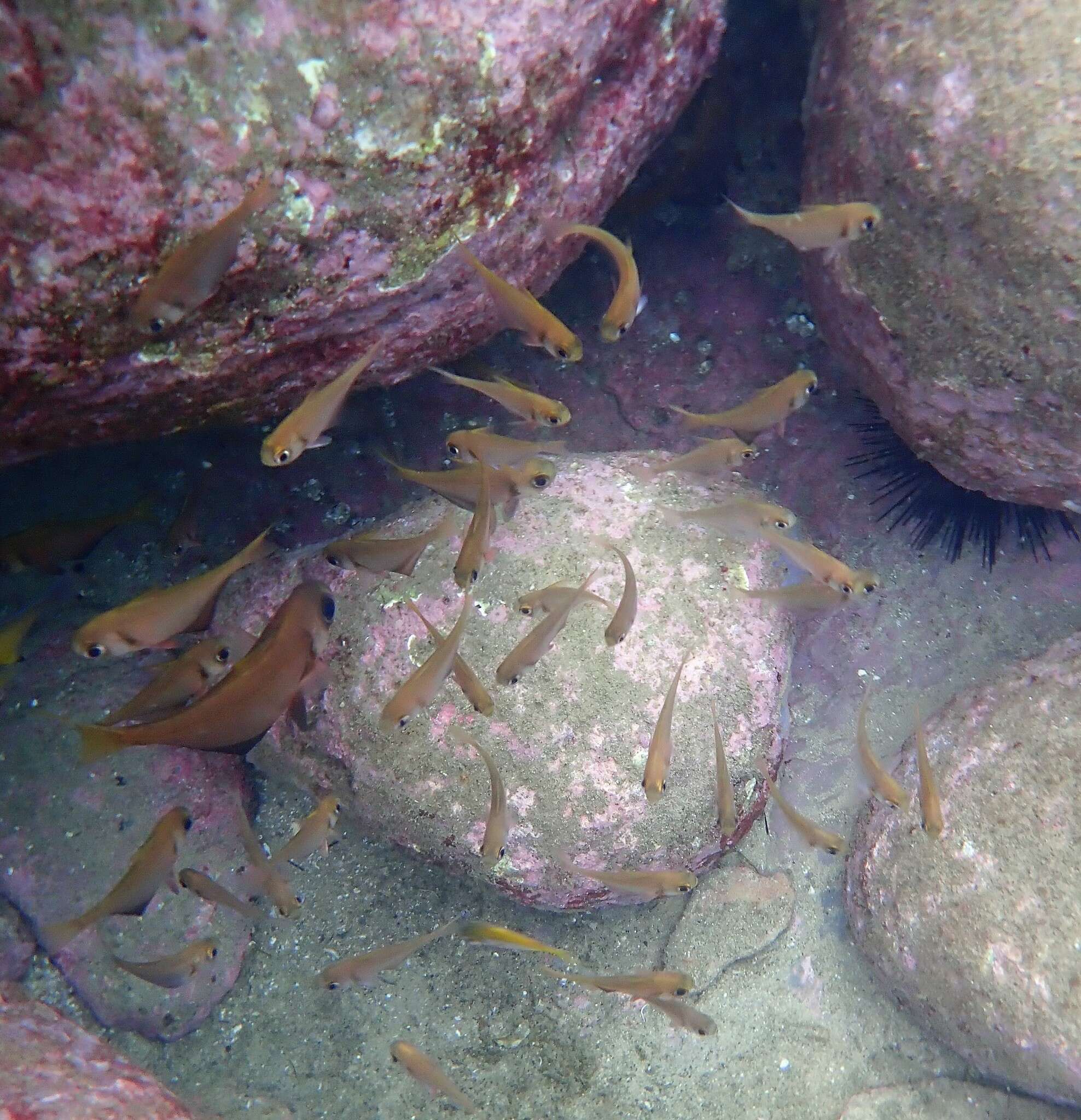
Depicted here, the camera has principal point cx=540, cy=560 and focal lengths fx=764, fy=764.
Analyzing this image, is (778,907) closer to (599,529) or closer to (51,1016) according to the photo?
(599,529)

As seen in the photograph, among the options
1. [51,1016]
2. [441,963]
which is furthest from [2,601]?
[441,963]

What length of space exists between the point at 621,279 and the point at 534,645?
1484mm

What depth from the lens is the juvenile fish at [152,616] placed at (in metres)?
2.77

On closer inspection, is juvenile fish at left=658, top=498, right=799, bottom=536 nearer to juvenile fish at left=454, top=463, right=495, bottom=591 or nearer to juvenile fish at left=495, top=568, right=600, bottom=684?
juvenile fish at left=495, top=568, right=600, bottom=684

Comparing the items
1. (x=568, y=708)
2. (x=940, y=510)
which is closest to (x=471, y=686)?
(x=568, y=708)

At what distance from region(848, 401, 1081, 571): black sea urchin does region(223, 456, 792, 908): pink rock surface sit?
1137 mm

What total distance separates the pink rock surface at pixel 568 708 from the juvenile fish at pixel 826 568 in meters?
0.45

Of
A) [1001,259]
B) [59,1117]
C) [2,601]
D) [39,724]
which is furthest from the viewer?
[2,601]

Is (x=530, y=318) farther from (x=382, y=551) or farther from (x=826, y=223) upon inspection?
(x=826, y=223)

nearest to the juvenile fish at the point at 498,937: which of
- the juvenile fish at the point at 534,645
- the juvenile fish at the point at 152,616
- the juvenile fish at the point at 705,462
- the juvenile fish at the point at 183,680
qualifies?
the juvenile fish at the point at 534,645

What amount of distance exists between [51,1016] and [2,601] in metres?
2.39

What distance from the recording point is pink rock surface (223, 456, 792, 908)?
3.55m

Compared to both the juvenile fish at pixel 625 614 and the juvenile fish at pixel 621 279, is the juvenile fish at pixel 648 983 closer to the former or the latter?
the juvenile fish at pixel 625 614

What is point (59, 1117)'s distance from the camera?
2480 mm
